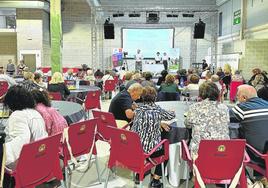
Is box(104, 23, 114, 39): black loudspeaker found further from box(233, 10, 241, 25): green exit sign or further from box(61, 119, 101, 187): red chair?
box(61, 119, 101, 187): red chair

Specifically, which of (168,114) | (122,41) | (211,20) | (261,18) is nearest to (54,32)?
(168,114)

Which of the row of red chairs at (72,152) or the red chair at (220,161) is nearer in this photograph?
the row of red chairs at (72,152)

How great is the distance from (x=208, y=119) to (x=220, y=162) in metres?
0.51

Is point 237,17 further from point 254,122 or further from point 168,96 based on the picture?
point 254,122

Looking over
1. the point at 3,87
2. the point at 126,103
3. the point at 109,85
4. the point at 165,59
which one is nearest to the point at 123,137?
the point at 126,103

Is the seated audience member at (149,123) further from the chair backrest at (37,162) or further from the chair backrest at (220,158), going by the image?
the chair backrest at (37,162)

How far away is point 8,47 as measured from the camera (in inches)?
690

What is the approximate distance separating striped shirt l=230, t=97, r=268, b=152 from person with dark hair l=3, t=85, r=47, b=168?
1962mm

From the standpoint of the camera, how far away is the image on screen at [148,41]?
19172 mm

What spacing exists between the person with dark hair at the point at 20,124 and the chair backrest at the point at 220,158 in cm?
139

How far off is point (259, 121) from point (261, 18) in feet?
34.1

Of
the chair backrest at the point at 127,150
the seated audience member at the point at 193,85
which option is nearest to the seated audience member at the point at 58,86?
the seated audience member at the point at 193,85

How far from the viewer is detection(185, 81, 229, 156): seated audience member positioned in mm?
3139

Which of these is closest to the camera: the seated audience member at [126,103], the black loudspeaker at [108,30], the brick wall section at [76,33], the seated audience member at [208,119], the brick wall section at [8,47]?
the seated audience member at [208,119]
